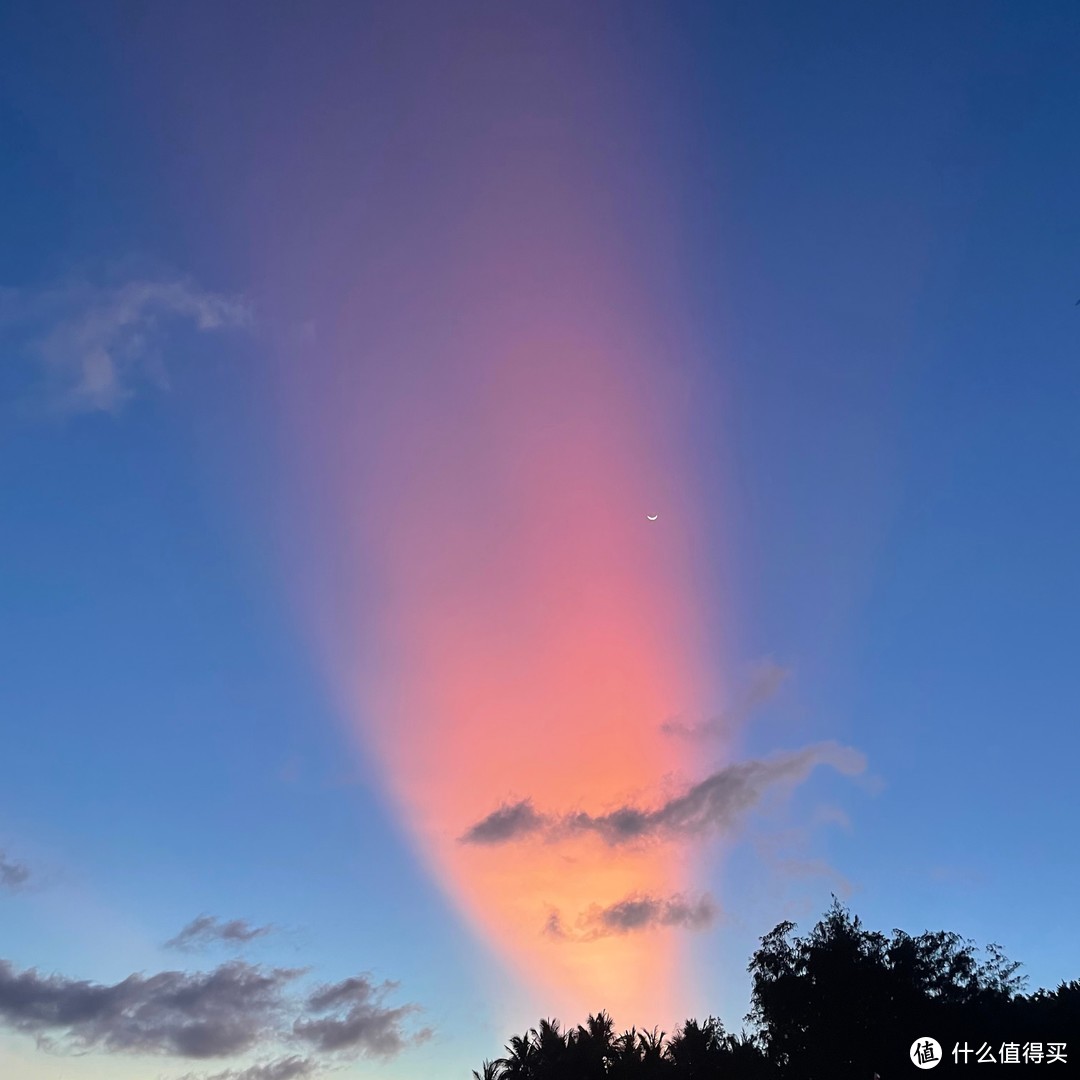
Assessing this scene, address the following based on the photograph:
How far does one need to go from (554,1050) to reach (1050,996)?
3794cm

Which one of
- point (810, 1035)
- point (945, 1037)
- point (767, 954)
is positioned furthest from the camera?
point (767, 954)

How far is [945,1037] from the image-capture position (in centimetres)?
5909

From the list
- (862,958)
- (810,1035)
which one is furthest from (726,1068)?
(862,958)

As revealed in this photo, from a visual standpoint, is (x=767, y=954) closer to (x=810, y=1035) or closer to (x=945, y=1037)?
(x=810, y=1035)

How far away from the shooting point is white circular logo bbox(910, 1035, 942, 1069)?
185 feet

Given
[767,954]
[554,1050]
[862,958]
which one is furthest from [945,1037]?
[554,1050]

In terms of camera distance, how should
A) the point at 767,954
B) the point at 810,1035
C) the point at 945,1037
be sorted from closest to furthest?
the point at 945,1037 < the point at 810,1035 < the point at 767,954

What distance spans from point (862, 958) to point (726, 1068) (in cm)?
1309

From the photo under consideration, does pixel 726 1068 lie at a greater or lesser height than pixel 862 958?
lesser

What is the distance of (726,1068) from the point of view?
6631 centimetres

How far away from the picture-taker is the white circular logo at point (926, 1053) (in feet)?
185

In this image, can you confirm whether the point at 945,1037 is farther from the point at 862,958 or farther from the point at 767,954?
the point at 767,954

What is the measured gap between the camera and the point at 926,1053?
187 ft

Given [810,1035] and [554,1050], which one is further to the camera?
[554,1050]
